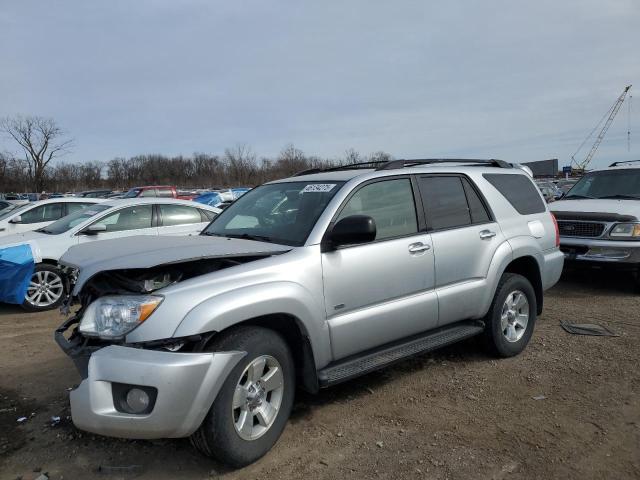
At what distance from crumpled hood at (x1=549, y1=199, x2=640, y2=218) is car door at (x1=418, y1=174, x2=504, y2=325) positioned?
13.2 feet

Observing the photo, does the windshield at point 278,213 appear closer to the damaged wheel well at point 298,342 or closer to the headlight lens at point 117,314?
the damaged wheel well at point 298,342

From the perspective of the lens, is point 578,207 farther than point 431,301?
Yes

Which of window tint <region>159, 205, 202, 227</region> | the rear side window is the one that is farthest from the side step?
window tint <region>159, 205, 202, 227</region>

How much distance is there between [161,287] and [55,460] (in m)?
1.37

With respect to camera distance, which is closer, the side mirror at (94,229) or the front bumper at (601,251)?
the front bumper at (601,251)

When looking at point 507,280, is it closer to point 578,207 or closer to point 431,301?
point 431,301

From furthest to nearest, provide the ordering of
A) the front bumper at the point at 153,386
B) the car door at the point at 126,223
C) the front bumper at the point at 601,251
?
the car door at the point at 126,223 < the front bumper at the point at 601,251 < the front bumper at the point at 153,386

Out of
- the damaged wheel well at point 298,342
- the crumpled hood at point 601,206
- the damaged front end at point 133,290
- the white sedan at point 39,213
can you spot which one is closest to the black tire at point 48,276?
the white sedan at point 39,213

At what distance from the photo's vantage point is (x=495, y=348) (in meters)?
4.74

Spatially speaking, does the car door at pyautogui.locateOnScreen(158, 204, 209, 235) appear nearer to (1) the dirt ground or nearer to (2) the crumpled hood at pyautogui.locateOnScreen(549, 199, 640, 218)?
(1) the dirt ground

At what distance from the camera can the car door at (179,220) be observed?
841 centimetres

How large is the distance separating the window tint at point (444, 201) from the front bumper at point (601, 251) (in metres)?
4.03

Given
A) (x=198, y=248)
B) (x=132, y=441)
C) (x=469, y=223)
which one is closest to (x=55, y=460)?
(x=132, y=441)

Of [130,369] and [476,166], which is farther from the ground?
[476,166]
